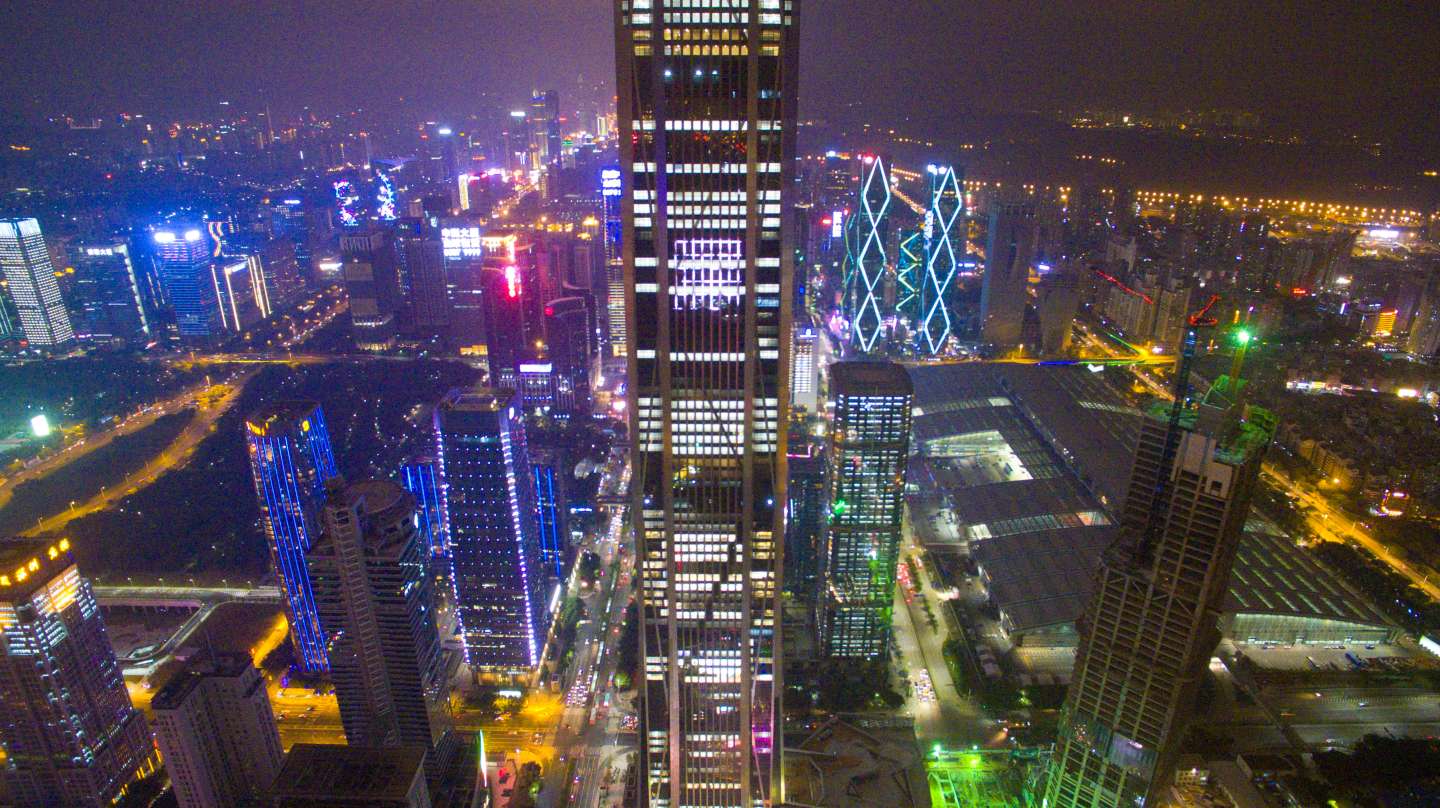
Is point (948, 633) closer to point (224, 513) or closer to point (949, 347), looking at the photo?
point (949, 347)

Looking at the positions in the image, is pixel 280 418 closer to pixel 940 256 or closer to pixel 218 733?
pixel 218 733

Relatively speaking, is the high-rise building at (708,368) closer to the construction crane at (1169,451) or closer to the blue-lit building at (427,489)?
the construction crane at (1169,451)

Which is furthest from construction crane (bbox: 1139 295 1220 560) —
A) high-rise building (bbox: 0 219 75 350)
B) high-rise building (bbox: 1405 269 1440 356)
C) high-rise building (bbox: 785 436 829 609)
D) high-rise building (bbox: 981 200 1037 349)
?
high-rise building (bbox: 0 219 75 350)

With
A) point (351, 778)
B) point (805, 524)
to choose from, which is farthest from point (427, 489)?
point (351, 778)

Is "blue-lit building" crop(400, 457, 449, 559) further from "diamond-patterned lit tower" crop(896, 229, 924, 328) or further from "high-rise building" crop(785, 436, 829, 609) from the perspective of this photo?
"diamond-patterned lit tower" crop(896, 229, 924, 328)

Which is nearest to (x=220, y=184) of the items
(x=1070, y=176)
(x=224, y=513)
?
(x=224, y=513)

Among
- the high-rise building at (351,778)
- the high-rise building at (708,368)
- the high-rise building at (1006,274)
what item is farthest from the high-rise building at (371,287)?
the high-rise building at (708,368)
